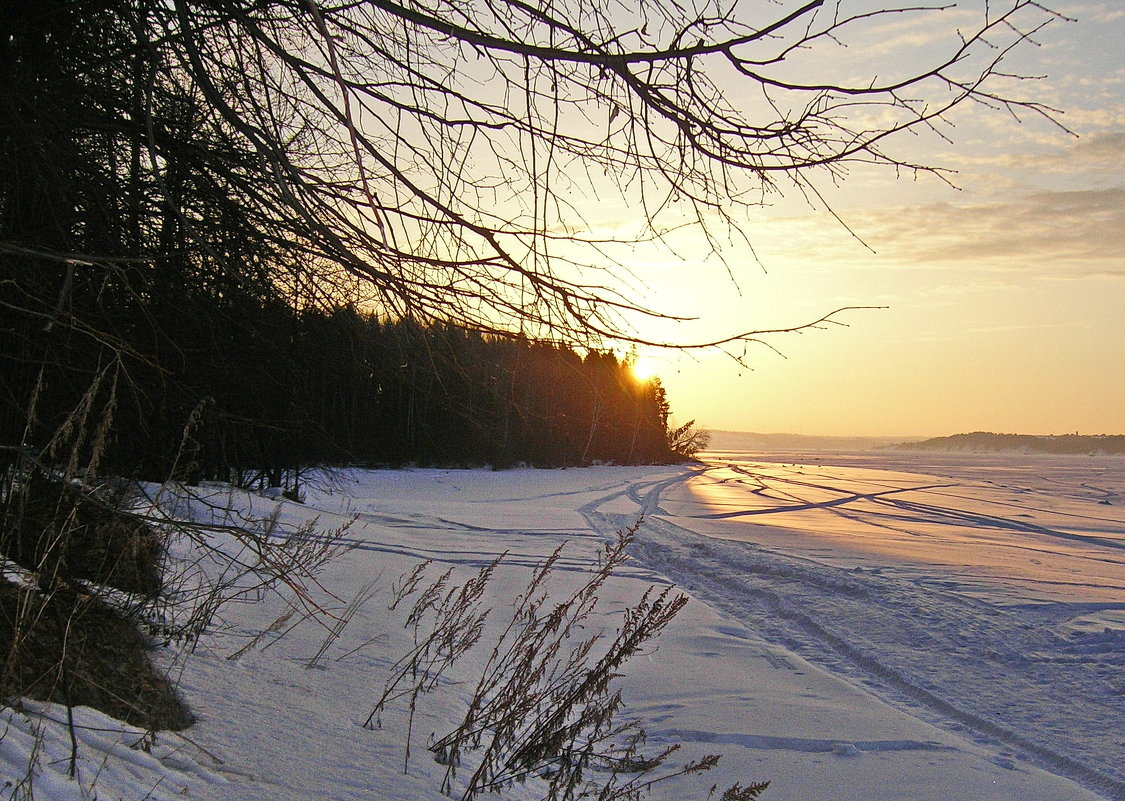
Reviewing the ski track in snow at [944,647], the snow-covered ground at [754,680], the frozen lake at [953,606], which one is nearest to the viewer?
the snow-covered ground at [754,680]

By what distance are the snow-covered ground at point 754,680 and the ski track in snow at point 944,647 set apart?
22mm

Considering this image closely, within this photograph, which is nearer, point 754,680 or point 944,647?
point 754,680

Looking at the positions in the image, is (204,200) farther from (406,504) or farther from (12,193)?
(406,504)

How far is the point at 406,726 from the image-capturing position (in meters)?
3.12

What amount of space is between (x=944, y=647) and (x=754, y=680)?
1852 millimetres

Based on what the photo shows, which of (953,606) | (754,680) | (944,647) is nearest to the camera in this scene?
(754,680)

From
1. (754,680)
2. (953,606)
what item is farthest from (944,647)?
(754,680)

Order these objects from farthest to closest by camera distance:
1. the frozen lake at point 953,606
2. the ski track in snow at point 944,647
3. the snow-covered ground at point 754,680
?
1. the frozen lake at point 953,606
2. the ski track in snow at point 944,647
3. the snow-covered ground at point 754,680

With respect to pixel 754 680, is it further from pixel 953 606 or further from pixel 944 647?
pixel 953 606

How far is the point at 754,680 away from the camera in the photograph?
15.8ft

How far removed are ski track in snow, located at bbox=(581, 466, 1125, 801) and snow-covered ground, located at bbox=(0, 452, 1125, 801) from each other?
2 cm

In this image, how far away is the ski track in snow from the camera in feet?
13.2

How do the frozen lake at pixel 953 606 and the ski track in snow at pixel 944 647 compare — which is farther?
the frozen lake at pixel 953 606

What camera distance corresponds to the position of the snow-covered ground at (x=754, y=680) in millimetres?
2414
